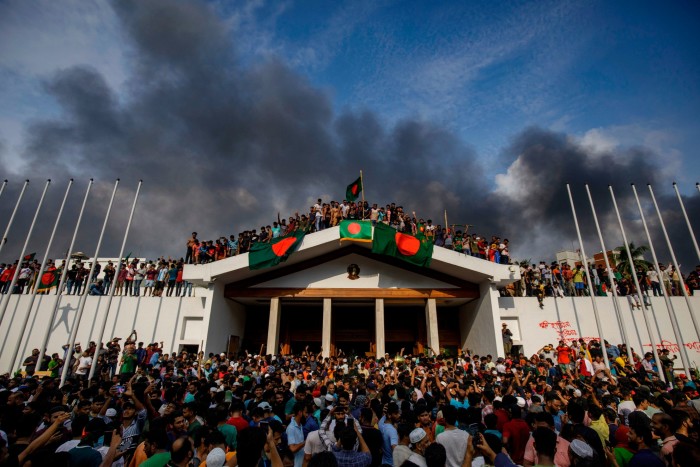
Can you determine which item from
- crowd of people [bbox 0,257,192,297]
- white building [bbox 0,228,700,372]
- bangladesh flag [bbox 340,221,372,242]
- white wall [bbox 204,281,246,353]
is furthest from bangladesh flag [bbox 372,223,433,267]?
crowd of people [bbox 0,257,192,297]

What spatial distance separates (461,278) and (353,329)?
6.63 metres

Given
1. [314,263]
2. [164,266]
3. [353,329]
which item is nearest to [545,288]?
[353,329]

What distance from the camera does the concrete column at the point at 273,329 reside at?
55.9ft

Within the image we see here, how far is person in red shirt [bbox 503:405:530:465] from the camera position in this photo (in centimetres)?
466

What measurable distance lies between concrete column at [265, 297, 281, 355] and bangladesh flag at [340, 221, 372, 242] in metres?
4.58

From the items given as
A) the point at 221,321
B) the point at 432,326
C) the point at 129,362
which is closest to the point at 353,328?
the point at 432,326

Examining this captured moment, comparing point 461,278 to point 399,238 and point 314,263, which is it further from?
point 314,263

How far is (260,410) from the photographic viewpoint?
5324mm

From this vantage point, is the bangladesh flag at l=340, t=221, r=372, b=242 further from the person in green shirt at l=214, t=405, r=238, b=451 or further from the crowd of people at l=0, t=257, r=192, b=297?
the person in green shirt at l=214, t=405, r=238, b=451

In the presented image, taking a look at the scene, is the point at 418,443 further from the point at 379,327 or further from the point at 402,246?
the point at 379,327

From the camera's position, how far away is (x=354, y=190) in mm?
19078

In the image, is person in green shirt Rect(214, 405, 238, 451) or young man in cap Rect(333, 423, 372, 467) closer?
young man in cap Rect(333, 423, 372, 467)

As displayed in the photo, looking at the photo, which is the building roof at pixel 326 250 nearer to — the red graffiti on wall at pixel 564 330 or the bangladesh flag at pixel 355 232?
the bangladesh flag at pixel 355 232

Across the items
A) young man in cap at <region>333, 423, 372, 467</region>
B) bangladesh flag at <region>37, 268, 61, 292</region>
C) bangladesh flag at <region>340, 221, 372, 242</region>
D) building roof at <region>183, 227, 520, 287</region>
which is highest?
bangladesh flag at <region>340, 221, 372, 242</region>
